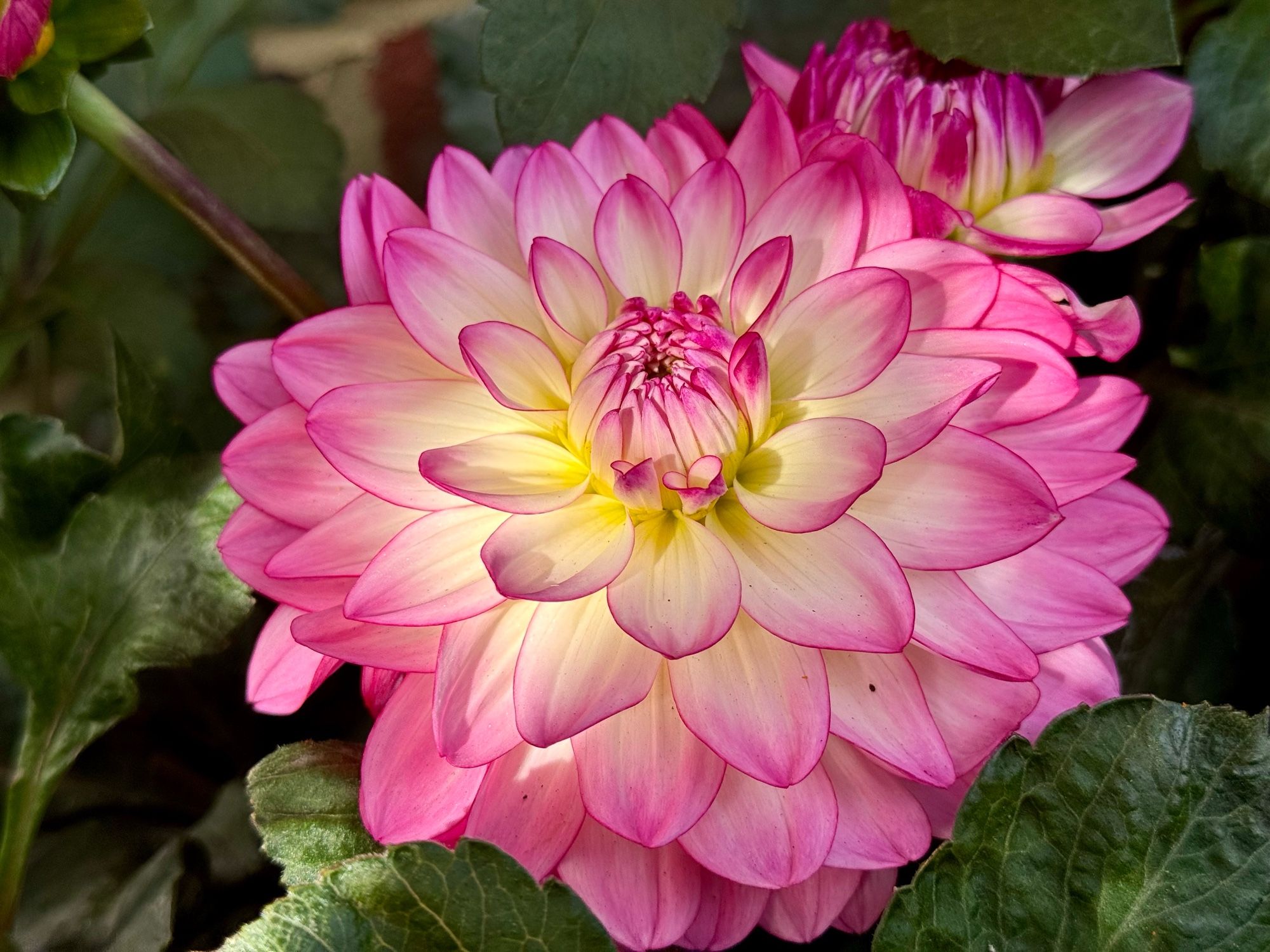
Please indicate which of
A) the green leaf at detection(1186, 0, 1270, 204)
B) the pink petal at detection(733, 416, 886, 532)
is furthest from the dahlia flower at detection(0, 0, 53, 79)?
the green leaf at detection(1186, 0, 1270, 204)

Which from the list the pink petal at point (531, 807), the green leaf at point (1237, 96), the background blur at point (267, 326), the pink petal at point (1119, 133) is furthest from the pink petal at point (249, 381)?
the green leaf at point (1237, 96)

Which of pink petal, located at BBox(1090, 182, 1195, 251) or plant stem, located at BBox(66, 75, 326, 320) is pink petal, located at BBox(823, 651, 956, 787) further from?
plant stem, located at BBox(66, 75, 326, 320)

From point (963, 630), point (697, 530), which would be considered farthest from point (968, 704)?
point (697, 530)

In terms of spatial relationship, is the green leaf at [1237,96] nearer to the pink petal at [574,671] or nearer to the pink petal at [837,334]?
the pink petal at [837,334]

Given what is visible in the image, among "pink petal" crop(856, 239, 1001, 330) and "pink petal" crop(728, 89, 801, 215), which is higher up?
"pink petal" crop(728, 89, 801, 215)

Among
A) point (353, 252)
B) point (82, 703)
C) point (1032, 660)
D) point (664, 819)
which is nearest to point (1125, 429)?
point (1032, 660)

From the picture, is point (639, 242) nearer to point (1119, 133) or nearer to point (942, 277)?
point (942, 277)
